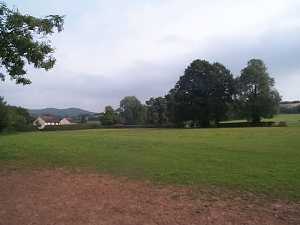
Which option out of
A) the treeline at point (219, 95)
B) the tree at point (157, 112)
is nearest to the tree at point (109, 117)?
the tree at point (157, 112)

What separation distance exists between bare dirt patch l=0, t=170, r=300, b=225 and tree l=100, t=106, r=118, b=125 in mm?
119454

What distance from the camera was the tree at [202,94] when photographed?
297ft

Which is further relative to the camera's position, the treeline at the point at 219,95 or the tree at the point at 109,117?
the tree at the point at 109,117

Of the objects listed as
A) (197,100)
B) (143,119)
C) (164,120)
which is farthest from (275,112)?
(143,119)

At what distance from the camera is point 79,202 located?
1081 cm

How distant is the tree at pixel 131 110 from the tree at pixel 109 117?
1852cm

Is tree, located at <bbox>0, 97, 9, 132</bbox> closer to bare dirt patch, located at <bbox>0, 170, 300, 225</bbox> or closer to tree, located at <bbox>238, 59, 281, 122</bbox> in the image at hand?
tree, located at <bbox>238, 59, 281, 122</bbox>

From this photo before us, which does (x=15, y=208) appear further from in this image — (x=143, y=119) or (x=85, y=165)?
(x=143, y=119)

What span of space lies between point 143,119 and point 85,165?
13174cm

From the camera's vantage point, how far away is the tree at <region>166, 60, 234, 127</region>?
9044 centimetres

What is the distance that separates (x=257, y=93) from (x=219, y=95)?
769cm

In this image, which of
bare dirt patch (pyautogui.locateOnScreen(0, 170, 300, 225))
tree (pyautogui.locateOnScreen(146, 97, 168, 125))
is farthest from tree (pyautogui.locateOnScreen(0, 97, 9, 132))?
bare dirt patch (pyautogui.locateOnScreen(0, 170, 300, 225))

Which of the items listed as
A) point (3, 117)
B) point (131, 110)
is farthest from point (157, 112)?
point (3, 117)

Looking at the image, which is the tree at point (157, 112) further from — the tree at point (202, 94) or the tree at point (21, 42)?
the tree at point (21, 42)
